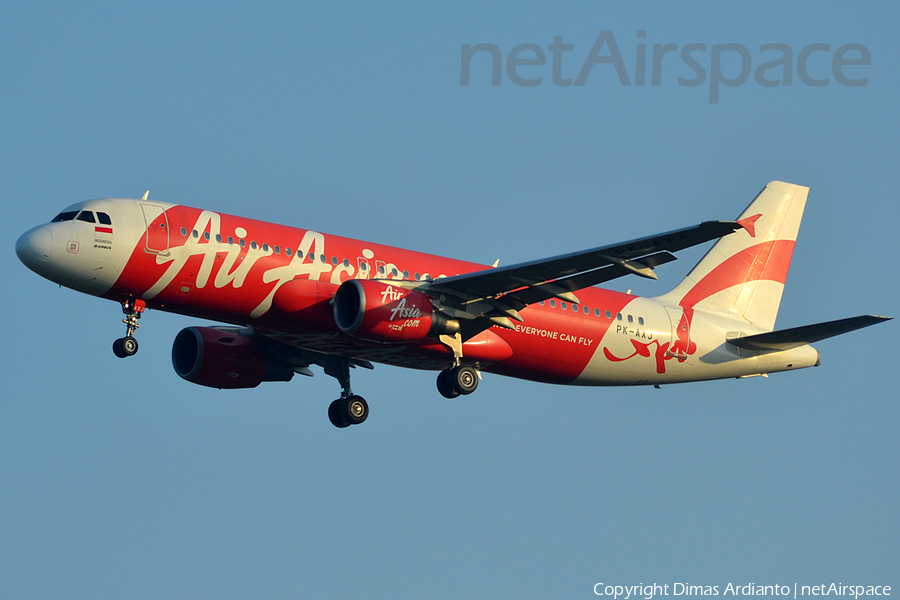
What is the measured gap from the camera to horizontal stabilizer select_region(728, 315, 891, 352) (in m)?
33.9

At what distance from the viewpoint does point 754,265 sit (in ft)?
140

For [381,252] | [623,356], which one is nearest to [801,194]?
[623,356]

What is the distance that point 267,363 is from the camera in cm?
3928

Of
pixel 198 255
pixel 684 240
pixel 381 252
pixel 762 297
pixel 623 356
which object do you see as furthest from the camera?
pixel 762 297

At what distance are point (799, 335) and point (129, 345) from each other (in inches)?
842

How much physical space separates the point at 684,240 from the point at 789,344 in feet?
39.1

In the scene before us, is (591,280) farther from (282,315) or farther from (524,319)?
(282,315)

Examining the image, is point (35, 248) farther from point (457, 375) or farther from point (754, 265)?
point (754, 265)

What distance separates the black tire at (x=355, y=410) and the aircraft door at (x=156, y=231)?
10.3 meters

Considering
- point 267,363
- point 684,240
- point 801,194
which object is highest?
point 801,194

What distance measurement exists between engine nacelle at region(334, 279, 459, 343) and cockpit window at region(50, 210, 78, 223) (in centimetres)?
760

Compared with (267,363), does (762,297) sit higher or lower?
higher

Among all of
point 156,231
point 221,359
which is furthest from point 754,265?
point 156,231

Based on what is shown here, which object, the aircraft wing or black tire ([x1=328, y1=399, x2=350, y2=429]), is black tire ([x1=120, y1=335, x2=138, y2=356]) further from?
black tire ([x1=328, y1=399, x2=350, y2=429])
